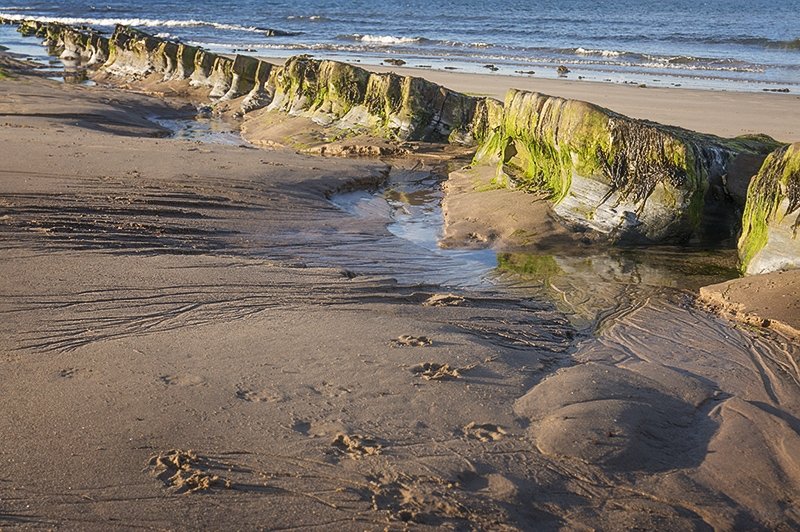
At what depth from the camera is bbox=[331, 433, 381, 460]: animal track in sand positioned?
400 centimetres

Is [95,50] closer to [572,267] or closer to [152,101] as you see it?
[152,101]

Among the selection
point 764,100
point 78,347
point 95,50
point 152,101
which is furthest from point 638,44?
point 78,347

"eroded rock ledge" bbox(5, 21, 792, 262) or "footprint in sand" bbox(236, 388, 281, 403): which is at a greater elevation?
"eroded rock ledge" bbox(5, 21, 792, 262)

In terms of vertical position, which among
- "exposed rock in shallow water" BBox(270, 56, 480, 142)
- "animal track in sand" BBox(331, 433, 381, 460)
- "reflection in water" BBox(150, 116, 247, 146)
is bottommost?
"reflection in water" BBox(150, 116, 247, 146)

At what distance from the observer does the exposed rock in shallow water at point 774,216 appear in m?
6.95

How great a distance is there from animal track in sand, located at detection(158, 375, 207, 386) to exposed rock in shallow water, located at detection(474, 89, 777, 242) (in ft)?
16.3

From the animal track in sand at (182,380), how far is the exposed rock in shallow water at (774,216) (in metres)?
4.68

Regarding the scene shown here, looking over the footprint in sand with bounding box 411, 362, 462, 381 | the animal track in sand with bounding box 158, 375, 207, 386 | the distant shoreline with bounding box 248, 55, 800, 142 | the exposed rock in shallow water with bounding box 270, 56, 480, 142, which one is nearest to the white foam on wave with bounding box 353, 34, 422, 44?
the distant shoreline with bounding box 248, 55, 800, 142

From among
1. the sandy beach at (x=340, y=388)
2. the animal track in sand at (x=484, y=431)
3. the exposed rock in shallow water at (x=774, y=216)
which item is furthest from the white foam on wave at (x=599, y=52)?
the animal track in sand at (x=484, y=431)

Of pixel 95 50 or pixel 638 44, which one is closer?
pixel 95 50

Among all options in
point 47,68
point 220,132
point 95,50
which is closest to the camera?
point 220,132

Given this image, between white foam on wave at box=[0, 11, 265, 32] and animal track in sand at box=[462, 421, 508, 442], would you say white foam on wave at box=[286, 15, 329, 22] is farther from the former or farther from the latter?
animal track in sand at box=[462, 421, 508, 442]

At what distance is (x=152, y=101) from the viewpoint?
1702 cm

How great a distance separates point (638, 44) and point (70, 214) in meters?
28.8
